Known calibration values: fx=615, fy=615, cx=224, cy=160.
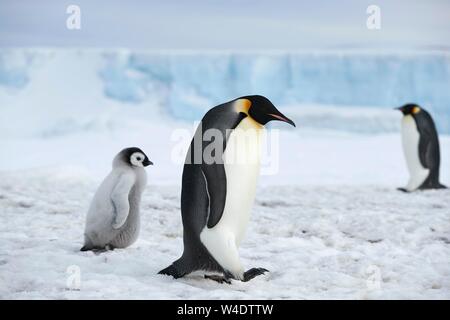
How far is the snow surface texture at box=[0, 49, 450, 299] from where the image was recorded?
2168 millimetres

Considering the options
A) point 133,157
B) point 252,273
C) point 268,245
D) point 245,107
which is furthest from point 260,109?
point 268,245

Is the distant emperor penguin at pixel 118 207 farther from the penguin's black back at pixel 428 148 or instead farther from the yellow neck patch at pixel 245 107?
the penguin's black back at pixel 428 148

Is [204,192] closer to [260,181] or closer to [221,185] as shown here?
[221,185]

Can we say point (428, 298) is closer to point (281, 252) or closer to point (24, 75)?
point (281, 252)

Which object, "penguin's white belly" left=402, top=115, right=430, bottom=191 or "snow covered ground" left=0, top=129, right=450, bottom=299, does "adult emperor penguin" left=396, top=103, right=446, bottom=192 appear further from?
"snow covered ground" left=0, top=129, right=450, bottom=299

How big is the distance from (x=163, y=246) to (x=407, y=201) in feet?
7.07

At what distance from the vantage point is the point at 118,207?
2389 mm


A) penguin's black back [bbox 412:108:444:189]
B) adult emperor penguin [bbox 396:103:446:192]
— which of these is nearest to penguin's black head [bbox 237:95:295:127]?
adult emperor penguin [bbox 396:103:446:192]

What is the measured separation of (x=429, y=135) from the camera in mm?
5035

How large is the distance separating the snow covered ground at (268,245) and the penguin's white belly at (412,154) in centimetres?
22

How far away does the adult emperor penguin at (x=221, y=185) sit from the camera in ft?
6.47

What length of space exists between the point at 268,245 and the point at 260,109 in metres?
0.93

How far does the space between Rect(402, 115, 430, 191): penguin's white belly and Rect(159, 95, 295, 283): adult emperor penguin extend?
3.06 meters
